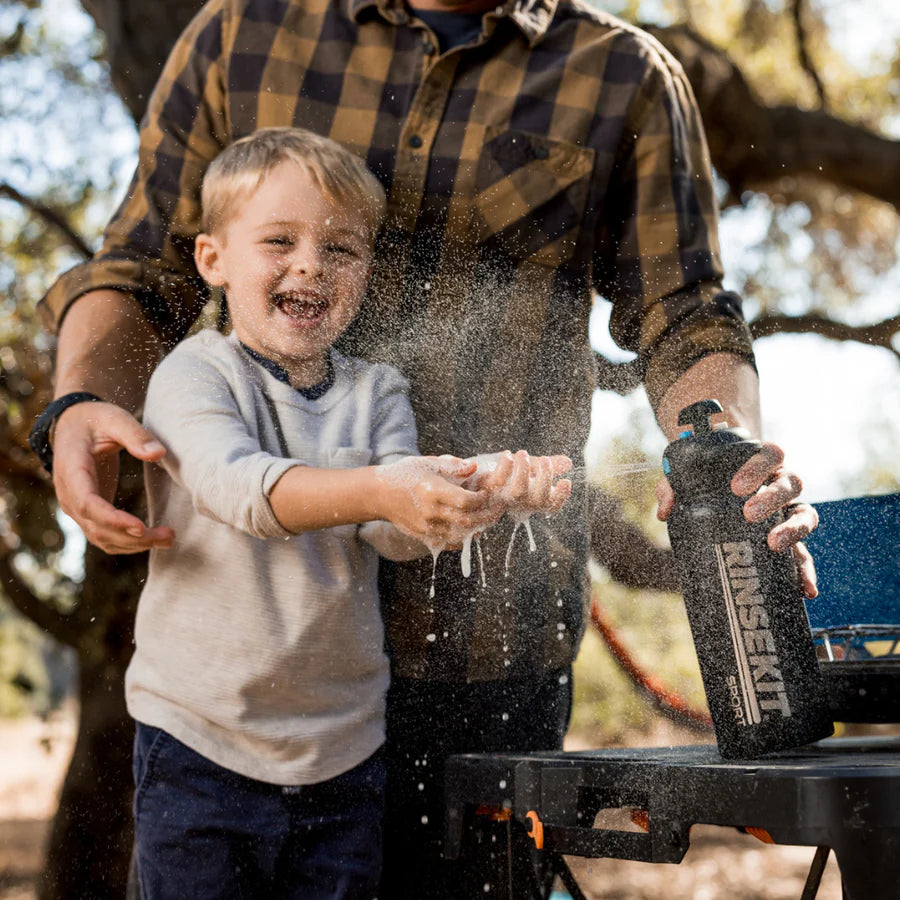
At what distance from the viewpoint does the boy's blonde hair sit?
1412 mm

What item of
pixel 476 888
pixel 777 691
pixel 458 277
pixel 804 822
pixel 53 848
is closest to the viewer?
pixel 804 822

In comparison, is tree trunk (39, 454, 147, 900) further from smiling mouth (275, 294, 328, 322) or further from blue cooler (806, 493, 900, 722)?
blue cooler (806, 493, 900, 722)

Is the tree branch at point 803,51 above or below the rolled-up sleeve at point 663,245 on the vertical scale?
above

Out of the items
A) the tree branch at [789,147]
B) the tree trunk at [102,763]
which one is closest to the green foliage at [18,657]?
the tree trunk at [102,763]

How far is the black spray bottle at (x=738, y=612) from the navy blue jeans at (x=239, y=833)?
473mm

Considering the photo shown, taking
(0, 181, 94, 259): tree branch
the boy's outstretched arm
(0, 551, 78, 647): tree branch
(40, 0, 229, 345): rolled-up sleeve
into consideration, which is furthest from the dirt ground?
the boy's outstretched arm

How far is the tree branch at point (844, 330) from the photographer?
8.54 ft

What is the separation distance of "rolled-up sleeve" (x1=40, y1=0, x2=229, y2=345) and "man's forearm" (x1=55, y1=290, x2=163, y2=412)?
0.02 meters

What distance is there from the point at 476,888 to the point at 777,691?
0.59 m

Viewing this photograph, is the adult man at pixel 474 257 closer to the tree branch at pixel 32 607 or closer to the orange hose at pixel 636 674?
the orange hose at pixel 636 674

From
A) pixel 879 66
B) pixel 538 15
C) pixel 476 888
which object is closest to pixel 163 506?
pixel 476 888

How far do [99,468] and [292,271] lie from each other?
1.11 ft

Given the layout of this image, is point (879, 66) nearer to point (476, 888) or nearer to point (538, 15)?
point (538, 15)

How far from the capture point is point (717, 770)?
3.05 feet
